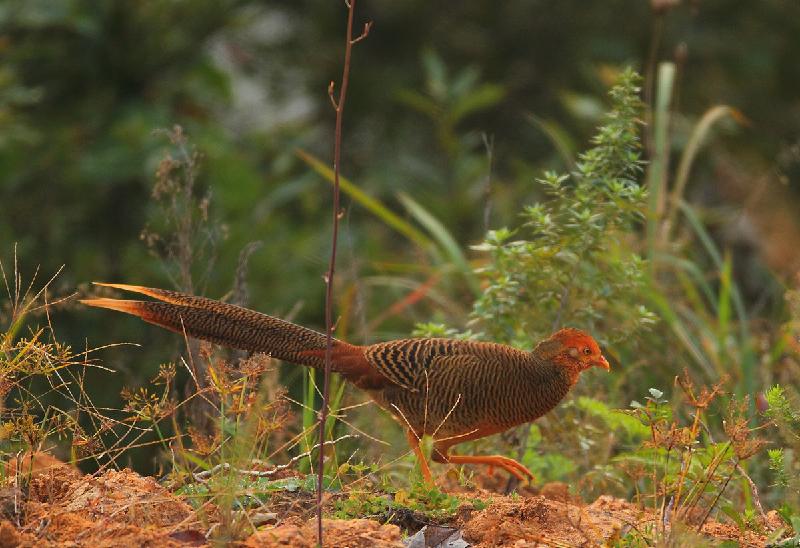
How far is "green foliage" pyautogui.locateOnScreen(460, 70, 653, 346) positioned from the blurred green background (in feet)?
1.16

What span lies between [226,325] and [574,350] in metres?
1.17

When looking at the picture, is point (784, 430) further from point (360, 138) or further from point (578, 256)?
point (360, 138)

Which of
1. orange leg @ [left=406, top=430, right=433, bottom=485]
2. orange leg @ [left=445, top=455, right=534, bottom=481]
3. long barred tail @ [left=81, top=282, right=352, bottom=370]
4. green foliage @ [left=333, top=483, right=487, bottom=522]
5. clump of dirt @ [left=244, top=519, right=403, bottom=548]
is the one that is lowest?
orange leg @ [left=445, top=455, right=534, bottom=481]

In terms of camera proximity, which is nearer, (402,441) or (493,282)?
(493,282)

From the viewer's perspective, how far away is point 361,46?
10969 millimetres

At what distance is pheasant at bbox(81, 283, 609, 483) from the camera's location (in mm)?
4109

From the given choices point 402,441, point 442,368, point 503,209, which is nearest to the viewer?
point 442,368

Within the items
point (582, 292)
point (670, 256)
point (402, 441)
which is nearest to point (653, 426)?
point (582, 292)

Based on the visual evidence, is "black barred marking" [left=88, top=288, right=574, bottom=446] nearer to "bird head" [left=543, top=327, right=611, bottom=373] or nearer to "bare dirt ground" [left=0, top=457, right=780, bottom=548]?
"bird head" [left=543, top=327, right=611, bottom=373]

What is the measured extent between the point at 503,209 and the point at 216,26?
2.33 metres

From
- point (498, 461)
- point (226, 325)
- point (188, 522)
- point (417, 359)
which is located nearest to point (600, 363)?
point (498, 461)

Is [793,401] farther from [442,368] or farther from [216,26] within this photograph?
[216,26]

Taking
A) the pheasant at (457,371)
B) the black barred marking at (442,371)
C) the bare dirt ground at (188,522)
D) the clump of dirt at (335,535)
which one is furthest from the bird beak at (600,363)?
the clump of dirt at (335,535)

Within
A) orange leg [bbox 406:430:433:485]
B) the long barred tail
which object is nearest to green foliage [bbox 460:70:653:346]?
orange leg [bbox 406:430:433:485]
